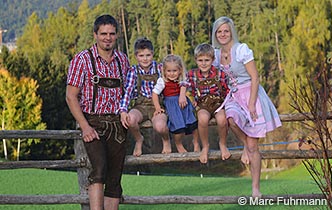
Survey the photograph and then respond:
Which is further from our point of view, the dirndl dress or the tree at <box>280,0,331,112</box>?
the tree at <box>280,0,331,112</box>

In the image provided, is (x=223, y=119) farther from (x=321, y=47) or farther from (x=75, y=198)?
(x=321, y=47)

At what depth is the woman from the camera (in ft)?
18.1

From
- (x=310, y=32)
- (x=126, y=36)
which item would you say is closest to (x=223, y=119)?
(x=310, y=32)

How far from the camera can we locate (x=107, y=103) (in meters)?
5.16

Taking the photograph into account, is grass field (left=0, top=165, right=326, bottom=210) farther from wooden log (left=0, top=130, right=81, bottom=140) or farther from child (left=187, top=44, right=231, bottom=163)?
child (left=187, top=44, right=231, bottom=163)

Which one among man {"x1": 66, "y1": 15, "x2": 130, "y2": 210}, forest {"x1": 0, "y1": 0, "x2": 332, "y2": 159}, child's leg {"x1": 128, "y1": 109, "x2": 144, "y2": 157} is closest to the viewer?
man {"x1": 66, "y1": 15, "x2": 130, "y2": 210}

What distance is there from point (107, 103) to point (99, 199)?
80 cm

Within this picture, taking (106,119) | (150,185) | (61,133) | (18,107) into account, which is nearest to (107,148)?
(106,119)


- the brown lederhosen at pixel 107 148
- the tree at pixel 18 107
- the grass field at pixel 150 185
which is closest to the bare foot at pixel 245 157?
the brown lederhosen at pixel 107 148

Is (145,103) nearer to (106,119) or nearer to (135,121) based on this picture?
(135,121)

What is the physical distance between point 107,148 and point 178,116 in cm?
84

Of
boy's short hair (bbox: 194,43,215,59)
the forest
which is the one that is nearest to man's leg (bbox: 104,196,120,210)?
boy's short hair (bbox: 194,43,215,59)

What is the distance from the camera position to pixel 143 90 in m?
5.78

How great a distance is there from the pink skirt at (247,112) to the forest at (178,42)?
13.8m
